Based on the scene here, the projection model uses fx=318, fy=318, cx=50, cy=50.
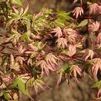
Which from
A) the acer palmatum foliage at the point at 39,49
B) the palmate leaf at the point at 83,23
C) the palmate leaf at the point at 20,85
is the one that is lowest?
the palmate leaf at the point at 20,85

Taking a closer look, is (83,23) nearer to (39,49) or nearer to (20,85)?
(39,49)

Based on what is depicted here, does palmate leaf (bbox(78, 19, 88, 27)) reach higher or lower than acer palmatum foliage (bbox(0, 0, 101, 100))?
higher

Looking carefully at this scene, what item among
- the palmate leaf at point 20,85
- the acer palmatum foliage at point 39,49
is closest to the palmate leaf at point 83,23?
the acer palmatum foliage at point 39,49

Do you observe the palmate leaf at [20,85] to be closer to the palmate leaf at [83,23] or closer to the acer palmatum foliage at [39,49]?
the acer palmatum foliage at [39,49]

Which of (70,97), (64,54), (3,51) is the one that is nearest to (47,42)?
(64,54)

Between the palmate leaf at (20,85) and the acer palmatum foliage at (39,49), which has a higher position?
the acer palmatum foliage at (39,49)

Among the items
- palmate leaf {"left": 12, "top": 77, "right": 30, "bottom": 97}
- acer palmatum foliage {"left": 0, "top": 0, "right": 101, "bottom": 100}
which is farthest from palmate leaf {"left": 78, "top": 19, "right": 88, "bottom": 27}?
palmate leaf {"left": 12, "top": 77, "right": 30, "bottom": 97}

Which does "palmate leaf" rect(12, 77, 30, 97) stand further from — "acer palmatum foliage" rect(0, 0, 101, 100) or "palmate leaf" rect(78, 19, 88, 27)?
"palmate leaf" rect(78, 19, 88, 27)

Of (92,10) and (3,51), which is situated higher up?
(92,10)

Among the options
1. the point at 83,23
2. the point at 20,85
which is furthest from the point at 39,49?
the point at 83,23

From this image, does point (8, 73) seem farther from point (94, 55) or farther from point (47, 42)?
point (94, 55)

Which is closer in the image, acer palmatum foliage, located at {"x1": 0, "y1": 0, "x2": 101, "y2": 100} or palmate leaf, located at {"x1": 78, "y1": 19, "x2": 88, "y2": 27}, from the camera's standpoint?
acer palmatum foliage, located at {"x1": 0, "y1": 0, "x2": 101, "y2": 100}
